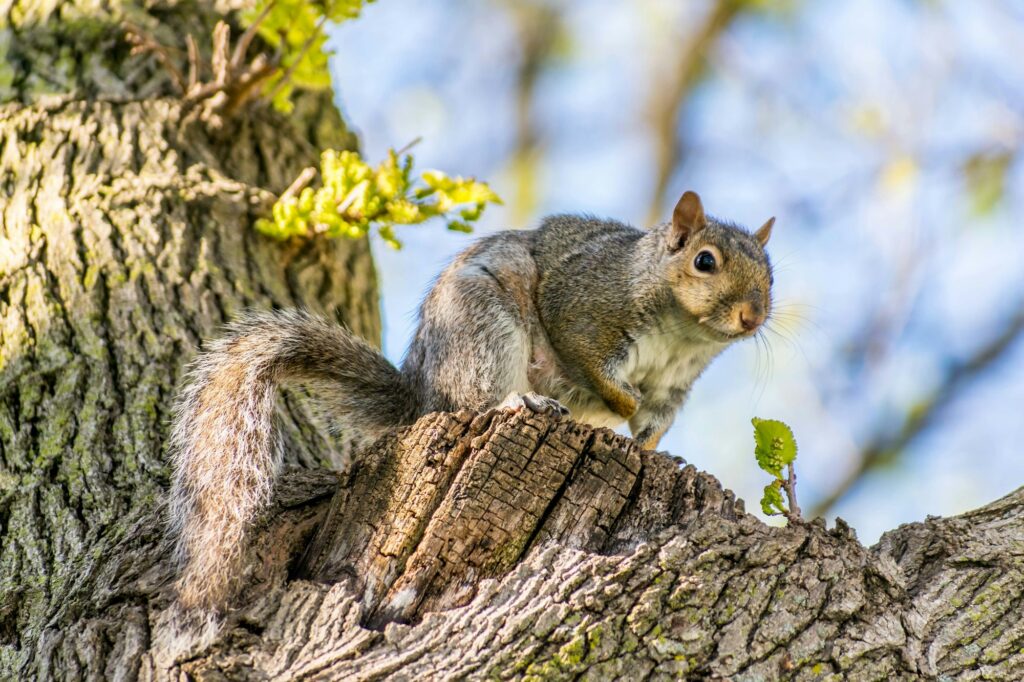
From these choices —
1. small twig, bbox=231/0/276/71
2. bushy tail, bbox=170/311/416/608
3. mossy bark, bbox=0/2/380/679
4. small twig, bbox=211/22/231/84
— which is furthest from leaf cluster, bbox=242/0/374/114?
bushy tail, bbox=170/311/416/608

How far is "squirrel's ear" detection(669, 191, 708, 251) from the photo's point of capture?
11.1 feet

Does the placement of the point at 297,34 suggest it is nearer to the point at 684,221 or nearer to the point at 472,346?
the point at 472,346

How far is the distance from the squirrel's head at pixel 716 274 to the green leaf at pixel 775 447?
1.08 meters

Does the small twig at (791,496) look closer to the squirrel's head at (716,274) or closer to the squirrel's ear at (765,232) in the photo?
the squirrel's head at (716,274)

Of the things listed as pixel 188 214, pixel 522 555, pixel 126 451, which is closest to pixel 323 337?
pixel 126 451

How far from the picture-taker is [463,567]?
2.01 metres

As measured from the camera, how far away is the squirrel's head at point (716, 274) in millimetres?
3221

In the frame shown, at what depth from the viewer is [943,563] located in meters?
2.09

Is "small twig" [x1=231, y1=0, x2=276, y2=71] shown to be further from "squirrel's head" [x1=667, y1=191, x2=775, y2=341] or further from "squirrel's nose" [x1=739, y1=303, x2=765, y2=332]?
"squirrel's nose" [x1=739, y1=303, x2=765, y2=332]

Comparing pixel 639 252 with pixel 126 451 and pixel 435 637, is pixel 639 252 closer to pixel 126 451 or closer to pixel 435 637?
pixel 126 451

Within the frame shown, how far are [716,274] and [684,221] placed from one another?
215 mm

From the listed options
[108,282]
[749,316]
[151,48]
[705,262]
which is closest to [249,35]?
[151,48]

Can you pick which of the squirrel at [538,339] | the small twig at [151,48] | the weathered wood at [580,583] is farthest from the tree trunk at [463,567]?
the small twig at [151,48]

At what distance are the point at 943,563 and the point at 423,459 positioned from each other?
991mm
